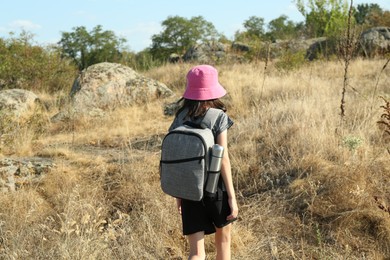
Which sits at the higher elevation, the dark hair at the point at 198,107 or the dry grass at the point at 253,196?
the dark hair at the point at 198,107

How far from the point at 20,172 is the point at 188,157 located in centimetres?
331

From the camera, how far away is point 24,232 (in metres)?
3.65

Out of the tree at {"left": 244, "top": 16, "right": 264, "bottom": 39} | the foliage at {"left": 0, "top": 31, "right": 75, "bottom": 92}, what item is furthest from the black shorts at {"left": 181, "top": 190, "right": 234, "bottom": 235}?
the tree at {"left": 244, "top": 16, "right": 264, "bottom": 39}

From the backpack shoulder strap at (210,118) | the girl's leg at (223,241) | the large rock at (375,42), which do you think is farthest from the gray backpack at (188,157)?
the large rock at (375,42)

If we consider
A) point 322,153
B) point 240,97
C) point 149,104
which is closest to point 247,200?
point 322,153

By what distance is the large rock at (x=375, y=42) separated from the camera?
14488 millimetres

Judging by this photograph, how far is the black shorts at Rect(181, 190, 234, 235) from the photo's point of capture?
8.95ft

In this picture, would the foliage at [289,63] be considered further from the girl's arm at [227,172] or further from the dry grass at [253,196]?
the girl's arm at [227,172]

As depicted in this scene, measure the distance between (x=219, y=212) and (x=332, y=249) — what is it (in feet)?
4.30

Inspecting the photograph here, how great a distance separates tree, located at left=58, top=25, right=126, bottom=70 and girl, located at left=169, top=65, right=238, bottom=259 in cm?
2833

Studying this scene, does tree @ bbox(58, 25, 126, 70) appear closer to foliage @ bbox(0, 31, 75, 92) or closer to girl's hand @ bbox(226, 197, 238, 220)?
foliage @ bbox(0, 31, 75, 92)

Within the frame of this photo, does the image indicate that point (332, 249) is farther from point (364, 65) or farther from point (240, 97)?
point (364, 65)

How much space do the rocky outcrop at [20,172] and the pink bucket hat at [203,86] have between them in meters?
2.92

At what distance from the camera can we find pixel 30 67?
12930mm
